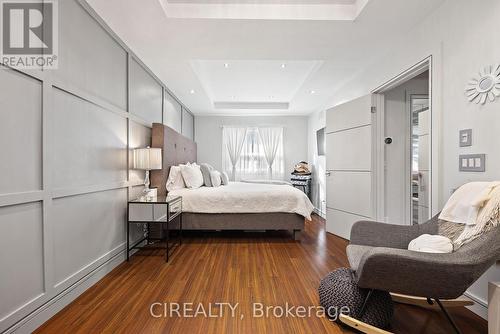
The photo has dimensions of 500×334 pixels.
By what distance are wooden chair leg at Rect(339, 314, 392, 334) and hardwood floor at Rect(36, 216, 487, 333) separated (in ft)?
0.33

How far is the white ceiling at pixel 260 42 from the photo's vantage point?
2.04 metres

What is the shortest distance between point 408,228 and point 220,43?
255cm

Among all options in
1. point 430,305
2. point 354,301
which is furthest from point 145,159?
point 430,305

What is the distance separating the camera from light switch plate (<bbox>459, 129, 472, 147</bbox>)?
66.6 inches

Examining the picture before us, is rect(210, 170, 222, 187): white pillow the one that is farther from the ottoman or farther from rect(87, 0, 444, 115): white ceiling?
the ottoman

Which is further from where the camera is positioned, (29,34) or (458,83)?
(458,83)

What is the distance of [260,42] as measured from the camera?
97.3 inches

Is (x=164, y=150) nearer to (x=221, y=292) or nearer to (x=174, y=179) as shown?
(x=174, y=179)

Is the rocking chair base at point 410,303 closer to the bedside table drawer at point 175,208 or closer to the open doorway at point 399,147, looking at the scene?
the open doorway at point 399,147

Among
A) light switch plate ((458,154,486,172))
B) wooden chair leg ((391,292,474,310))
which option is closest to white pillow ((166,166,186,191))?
wooden chair leg ((391,292,474,310))

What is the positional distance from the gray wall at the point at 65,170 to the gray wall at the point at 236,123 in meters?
3.45

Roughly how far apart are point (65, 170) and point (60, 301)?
981mm

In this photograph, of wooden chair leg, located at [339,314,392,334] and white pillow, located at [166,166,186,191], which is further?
white pillow, located at [166,166,186,191]

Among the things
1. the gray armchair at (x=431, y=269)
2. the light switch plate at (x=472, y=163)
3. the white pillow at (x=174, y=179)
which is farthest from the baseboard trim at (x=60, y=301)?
the light switch plate at (x=472, y=163)
